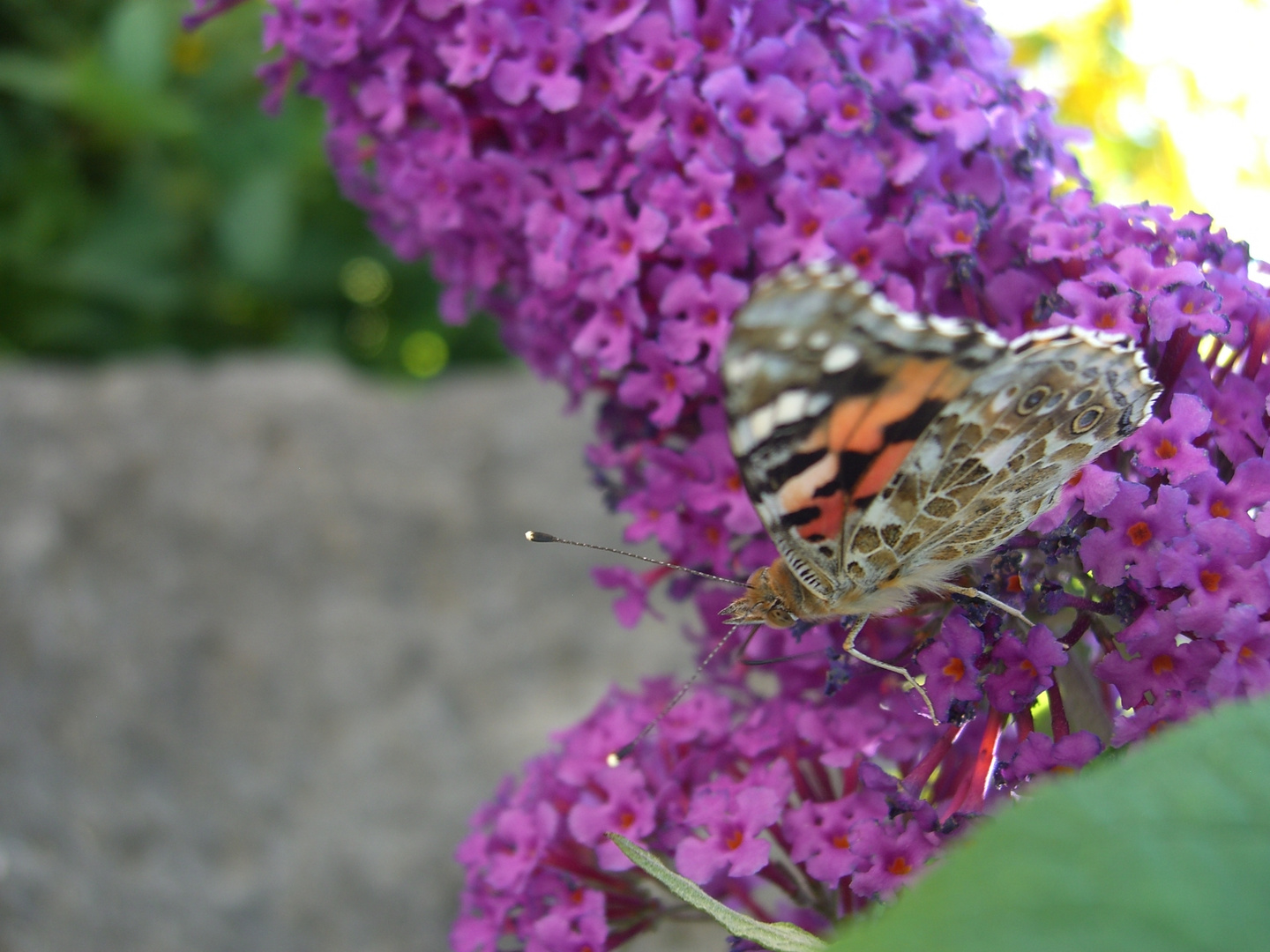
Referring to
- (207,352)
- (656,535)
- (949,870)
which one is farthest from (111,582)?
(949,870)

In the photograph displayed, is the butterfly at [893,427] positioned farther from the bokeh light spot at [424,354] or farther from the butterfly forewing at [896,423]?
the bokeh light spot at [424,354]

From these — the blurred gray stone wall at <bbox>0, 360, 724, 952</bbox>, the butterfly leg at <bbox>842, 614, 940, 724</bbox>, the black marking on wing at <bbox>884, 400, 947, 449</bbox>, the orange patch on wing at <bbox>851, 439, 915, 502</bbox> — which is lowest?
the blurred gray stone wall at <bbox>0, 360, 724, 952</bbox>

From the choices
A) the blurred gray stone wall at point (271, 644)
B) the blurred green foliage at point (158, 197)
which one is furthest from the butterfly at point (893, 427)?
the blurred green foliage at point (158, 197)

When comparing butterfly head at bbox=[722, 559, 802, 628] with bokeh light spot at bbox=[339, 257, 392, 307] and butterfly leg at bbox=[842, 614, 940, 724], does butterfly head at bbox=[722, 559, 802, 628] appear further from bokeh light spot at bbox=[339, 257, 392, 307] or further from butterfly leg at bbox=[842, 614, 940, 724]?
bokeh light spot at bbox=[339, 257, 392, 307]

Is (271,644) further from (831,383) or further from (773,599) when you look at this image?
(831,383)

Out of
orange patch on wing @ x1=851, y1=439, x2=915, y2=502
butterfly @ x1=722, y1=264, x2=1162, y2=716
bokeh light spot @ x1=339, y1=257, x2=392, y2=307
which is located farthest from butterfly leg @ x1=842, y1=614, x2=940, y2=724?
bokeh light spot @ x1=339, y1=257, x2=392, y2=307

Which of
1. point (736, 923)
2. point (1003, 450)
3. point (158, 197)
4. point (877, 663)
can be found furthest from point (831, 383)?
point (158, 197)
